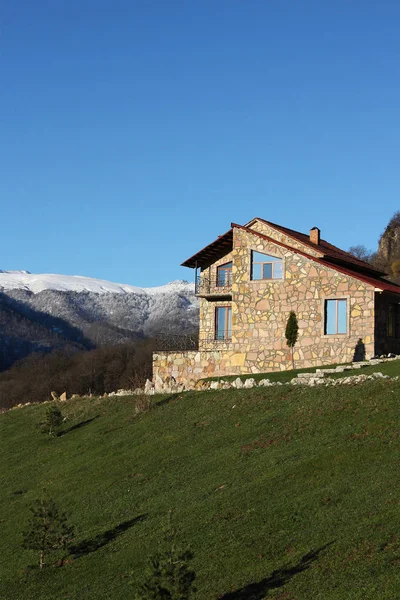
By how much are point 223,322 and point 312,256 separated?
625 cm

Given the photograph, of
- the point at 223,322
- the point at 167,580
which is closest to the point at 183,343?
the point at 223,322


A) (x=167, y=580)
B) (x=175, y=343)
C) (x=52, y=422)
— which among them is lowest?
(x=167, y=580)

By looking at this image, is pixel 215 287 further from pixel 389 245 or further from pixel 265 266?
pixel 389 245

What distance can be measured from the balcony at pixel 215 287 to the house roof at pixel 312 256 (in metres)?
0.93

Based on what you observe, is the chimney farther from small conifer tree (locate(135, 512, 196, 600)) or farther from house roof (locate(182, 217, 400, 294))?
small conifer tree (locate(135, 512, 196, 600))

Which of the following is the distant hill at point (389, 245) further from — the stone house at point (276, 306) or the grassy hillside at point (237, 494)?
the grassy hillside at point (237, 494)

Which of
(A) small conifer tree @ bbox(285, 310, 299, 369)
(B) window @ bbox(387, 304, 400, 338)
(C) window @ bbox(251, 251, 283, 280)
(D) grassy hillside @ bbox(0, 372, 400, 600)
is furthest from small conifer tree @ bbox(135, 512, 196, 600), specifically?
(B) window @ bbox(387, 304, 400, 338)

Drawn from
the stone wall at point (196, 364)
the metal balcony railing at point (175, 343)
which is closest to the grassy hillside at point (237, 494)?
the stone wall at point (196, 364)

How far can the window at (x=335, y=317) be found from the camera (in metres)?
33.4

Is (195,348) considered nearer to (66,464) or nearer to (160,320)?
(66,464)

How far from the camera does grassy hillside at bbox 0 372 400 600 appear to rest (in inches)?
477

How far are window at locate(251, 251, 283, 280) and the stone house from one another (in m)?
0.05

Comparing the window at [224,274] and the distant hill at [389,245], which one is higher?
the distant hill at [389,245]

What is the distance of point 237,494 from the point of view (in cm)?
1599
